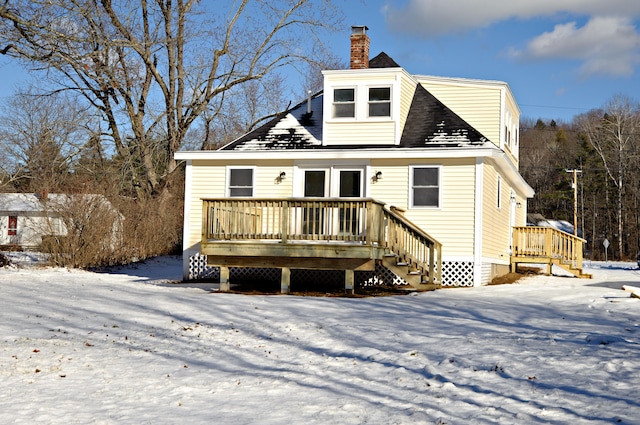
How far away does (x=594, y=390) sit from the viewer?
6.99m

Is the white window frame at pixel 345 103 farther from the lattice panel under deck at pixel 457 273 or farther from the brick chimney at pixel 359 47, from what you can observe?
the lattice panel under deck at pixel 457 273

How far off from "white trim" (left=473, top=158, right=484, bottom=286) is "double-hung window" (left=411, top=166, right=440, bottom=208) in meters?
1.05

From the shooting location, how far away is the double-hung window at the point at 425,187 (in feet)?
61.3

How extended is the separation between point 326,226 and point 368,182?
2.23 metres

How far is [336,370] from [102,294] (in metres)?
8.25

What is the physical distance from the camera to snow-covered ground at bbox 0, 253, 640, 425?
6.65m

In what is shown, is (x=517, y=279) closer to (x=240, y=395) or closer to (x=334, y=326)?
(x=334, y=326)

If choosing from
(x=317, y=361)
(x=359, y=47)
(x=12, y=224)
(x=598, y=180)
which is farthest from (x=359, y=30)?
(x=598, y=180)

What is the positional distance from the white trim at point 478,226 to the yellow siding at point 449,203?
0.12m

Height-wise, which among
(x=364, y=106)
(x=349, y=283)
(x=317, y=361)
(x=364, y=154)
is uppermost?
(x=364, y=106)

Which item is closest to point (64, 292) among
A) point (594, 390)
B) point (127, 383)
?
point (127, 383)

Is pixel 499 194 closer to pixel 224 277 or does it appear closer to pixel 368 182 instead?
pixel 368 182

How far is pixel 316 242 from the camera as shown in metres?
16.2

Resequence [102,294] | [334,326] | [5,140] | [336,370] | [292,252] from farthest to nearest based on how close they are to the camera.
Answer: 1. [5,140]
2. [292,252]
3. [102,294]
4. [334,326]
5. [336,370]
